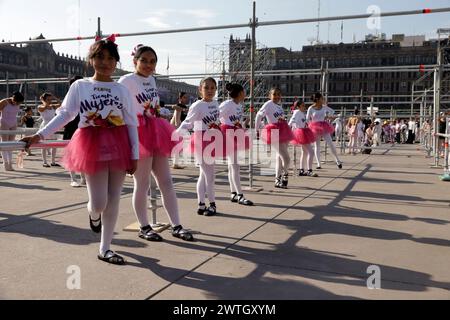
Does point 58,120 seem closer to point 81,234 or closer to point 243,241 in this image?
point 81,234

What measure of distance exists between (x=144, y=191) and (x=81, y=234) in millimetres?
966

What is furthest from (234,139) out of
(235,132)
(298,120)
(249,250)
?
(298,120)

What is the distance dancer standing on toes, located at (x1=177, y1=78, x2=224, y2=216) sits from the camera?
5902 millimetres

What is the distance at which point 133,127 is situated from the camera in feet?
12.6

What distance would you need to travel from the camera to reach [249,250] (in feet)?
14.3

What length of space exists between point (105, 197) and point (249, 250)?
1523 millimetres

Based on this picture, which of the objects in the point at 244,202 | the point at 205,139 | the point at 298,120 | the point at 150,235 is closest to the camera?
the point at 150,235

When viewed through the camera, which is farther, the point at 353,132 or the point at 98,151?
the point at 353,132

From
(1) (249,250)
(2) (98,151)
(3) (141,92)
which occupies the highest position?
(3) (141,92)

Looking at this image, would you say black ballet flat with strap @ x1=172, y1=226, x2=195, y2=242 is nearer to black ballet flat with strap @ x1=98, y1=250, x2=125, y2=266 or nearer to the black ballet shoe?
black ballet flat with strap @ x1=98, y1=250, x2=125, y2=266

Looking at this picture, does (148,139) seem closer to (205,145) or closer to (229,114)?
(205,145)

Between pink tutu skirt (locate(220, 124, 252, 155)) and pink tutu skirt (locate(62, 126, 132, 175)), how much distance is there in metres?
2.68
